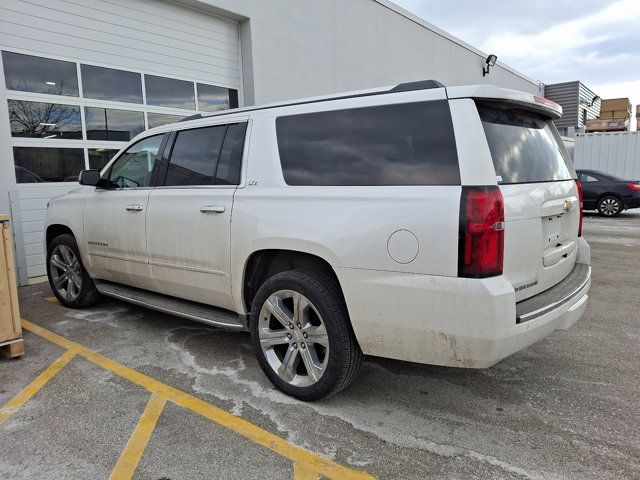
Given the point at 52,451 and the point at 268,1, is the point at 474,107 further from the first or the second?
the point at 268,1

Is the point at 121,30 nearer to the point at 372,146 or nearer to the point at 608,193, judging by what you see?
the point at 372,146

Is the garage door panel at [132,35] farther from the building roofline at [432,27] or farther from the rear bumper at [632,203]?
the rear bumper at [632,203]

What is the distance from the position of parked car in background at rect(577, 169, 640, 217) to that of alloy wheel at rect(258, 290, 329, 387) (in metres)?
14.2

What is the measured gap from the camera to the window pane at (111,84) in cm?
783

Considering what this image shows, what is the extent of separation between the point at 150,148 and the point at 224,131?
1107 mm

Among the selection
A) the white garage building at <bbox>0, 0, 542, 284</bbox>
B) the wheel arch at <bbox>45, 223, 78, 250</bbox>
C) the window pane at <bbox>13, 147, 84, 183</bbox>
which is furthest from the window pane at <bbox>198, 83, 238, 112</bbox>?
the wheel arch at <bbox>45, 223, 78, 250</bbox>

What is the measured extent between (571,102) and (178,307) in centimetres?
Result: 3199

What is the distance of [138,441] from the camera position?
2797 mm

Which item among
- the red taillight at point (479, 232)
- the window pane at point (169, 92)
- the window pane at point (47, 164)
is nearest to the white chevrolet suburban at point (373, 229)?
the red taillight at point (479, 232)

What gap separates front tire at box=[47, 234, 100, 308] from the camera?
5.24 metres

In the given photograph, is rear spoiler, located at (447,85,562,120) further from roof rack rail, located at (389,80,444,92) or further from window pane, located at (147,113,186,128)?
window pane, located at (147,113,186,128)

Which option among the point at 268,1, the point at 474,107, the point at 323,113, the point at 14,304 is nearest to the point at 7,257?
the point at 14,304

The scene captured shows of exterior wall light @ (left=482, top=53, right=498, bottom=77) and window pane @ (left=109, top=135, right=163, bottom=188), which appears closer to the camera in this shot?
window pane @ (left=109, top=135, right=163, bottom=188)

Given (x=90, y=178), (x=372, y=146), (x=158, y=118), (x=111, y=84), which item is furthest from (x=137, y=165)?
(x=158, y=118)
